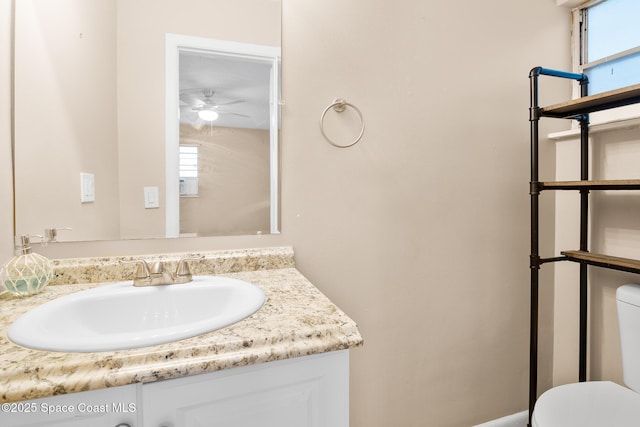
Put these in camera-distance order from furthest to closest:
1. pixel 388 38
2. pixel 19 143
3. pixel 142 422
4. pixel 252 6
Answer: pixel 388 38 → pixel 252 6 → pixel 19 143 → pixel 142 422

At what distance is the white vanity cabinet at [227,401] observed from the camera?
1.72 ft

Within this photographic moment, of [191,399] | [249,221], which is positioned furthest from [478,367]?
[191,399]

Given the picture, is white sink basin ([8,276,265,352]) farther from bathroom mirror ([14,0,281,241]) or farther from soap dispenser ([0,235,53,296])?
bathroom mirror ([14,0,281,241])

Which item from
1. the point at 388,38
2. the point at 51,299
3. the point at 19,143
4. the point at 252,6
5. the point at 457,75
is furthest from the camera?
the point at 457,75

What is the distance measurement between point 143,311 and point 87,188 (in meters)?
0.42

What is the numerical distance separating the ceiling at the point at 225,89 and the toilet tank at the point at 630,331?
4.62 feet

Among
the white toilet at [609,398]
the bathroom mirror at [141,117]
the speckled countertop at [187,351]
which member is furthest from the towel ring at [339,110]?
the white toilet at [609,398]

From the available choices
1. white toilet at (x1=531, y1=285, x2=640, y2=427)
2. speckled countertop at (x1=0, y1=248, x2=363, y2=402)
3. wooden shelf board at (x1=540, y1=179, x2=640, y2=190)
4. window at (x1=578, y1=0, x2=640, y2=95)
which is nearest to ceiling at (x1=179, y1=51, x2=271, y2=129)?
speckled countertop at (x1=0, y1=248, x2=363, y2=402)

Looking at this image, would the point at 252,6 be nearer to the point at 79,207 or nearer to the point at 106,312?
the point at 79,207

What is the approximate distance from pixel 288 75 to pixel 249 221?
532mm

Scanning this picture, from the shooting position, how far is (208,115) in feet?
3.55

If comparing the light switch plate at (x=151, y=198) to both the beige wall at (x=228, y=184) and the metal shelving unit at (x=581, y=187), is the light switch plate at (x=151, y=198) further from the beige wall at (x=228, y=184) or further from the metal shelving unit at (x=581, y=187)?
the metal shelving unit at (x=581, y=187)

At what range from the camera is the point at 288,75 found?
117 centimetres

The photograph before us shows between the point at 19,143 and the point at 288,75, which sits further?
the point at 288,75
